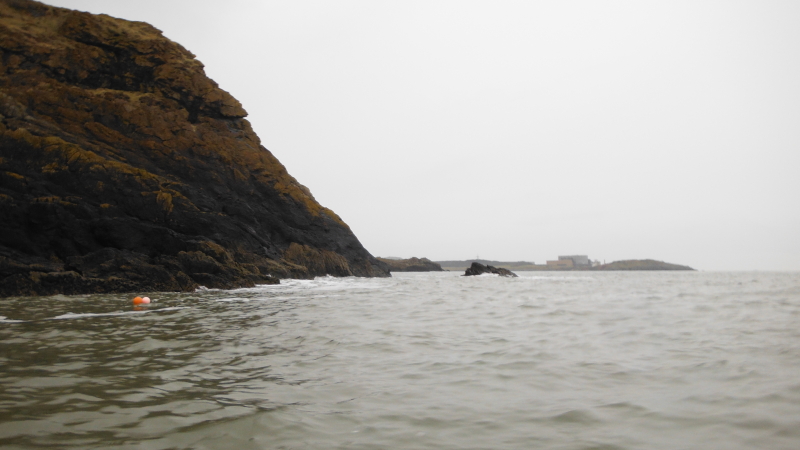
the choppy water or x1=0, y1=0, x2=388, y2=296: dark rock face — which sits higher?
x1=0, y1=0, x2=388, y2=296: dark rock face

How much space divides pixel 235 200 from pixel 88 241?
13.4 meters

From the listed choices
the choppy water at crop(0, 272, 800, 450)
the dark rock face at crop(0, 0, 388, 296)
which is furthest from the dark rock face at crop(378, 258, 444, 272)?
the choppy water at crop(0, 272, 800, 450)

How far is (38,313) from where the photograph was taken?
496 inches

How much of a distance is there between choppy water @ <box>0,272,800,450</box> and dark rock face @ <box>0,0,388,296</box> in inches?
493

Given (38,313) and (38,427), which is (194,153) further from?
(38,427)

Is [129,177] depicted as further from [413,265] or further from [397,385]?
[413,265]

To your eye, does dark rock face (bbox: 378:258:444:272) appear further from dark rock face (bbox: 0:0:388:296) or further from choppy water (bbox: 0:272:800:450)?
choppy water (bbox: 0:272:800:450)

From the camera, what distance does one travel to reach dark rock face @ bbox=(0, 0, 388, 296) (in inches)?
866

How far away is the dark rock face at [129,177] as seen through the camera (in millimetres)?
22000

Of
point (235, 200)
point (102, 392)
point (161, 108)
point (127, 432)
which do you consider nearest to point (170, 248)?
point (235, 200)

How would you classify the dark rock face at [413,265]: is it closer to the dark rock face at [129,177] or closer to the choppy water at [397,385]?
the dark rock face at [129,177]

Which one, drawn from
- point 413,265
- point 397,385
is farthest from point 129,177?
point 413,265

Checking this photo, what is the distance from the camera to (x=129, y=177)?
27.3m

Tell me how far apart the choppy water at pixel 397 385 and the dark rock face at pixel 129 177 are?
493 inches
